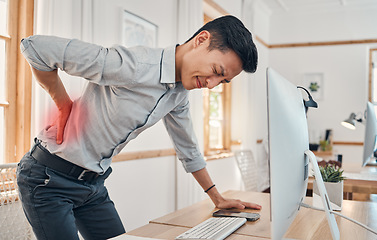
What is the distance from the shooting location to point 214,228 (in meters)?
1.30

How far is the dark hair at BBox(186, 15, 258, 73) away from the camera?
1262 millimetres

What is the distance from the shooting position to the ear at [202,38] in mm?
1322

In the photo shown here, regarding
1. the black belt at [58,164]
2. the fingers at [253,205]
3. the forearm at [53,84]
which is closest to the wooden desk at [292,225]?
the fingers at [253,205]

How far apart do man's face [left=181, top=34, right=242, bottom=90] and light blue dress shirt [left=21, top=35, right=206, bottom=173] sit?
55 mm

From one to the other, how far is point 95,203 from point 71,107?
0.37 m

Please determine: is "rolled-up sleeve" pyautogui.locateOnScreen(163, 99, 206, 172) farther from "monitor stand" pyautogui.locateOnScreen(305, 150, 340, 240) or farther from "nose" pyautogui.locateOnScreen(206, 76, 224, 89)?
"monitor stand" pyautogui.locateOnScreen(305, 150, 340, 240)

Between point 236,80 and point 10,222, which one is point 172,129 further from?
point 236,80

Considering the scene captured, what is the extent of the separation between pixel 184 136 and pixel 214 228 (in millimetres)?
503

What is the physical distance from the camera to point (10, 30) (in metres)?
2.33

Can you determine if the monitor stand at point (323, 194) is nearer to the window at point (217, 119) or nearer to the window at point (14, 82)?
the window at point (14, 82)

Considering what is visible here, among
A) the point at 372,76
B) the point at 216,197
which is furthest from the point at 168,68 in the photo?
the point at 372,76

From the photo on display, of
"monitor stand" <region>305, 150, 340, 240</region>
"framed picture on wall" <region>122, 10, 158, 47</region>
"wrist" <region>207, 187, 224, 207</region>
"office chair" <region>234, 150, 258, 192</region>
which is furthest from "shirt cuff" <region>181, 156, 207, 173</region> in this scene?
"office chair" <region>234, 150, 258, 192</region>

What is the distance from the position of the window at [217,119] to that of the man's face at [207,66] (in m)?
3.37

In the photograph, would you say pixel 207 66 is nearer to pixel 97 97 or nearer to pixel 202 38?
pixel 202 38
